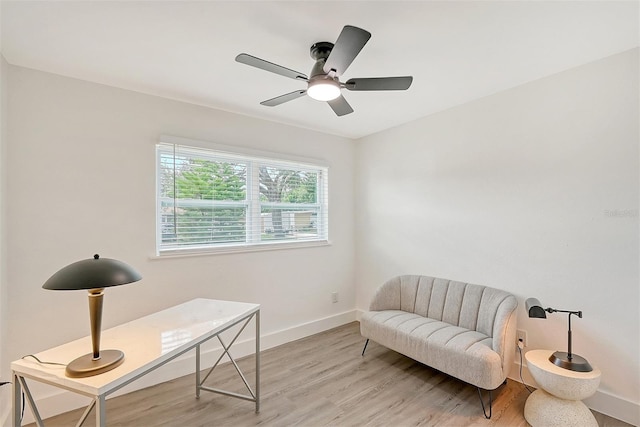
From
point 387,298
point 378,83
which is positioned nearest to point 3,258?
point 378,83

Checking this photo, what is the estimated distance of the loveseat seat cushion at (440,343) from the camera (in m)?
2.03

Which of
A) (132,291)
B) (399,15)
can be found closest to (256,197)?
(132,291)

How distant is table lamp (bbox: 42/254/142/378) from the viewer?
121cm

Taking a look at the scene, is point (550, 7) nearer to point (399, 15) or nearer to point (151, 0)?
point (399, 15)

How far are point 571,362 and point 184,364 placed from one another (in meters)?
2.99

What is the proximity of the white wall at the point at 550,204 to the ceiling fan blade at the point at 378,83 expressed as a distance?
1378 millimetres

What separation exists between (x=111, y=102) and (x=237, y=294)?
2.01 metres

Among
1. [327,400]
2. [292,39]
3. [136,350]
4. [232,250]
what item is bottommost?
[327,400]

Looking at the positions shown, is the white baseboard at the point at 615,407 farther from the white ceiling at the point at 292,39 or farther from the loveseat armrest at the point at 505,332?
the white ceiling at the point at 292,39

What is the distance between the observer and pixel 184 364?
2592 millimetres

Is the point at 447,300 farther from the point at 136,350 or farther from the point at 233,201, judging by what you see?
the point at 136,350

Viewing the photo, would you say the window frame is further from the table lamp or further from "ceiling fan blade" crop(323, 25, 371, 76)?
"ceiling fan blade" crop(323, 25, 371, 76)

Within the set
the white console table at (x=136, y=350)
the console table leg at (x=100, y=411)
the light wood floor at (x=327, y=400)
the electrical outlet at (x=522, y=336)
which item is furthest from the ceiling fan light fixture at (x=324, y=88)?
the electrical outlet at (x=522, y=336)

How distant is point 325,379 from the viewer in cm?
252
